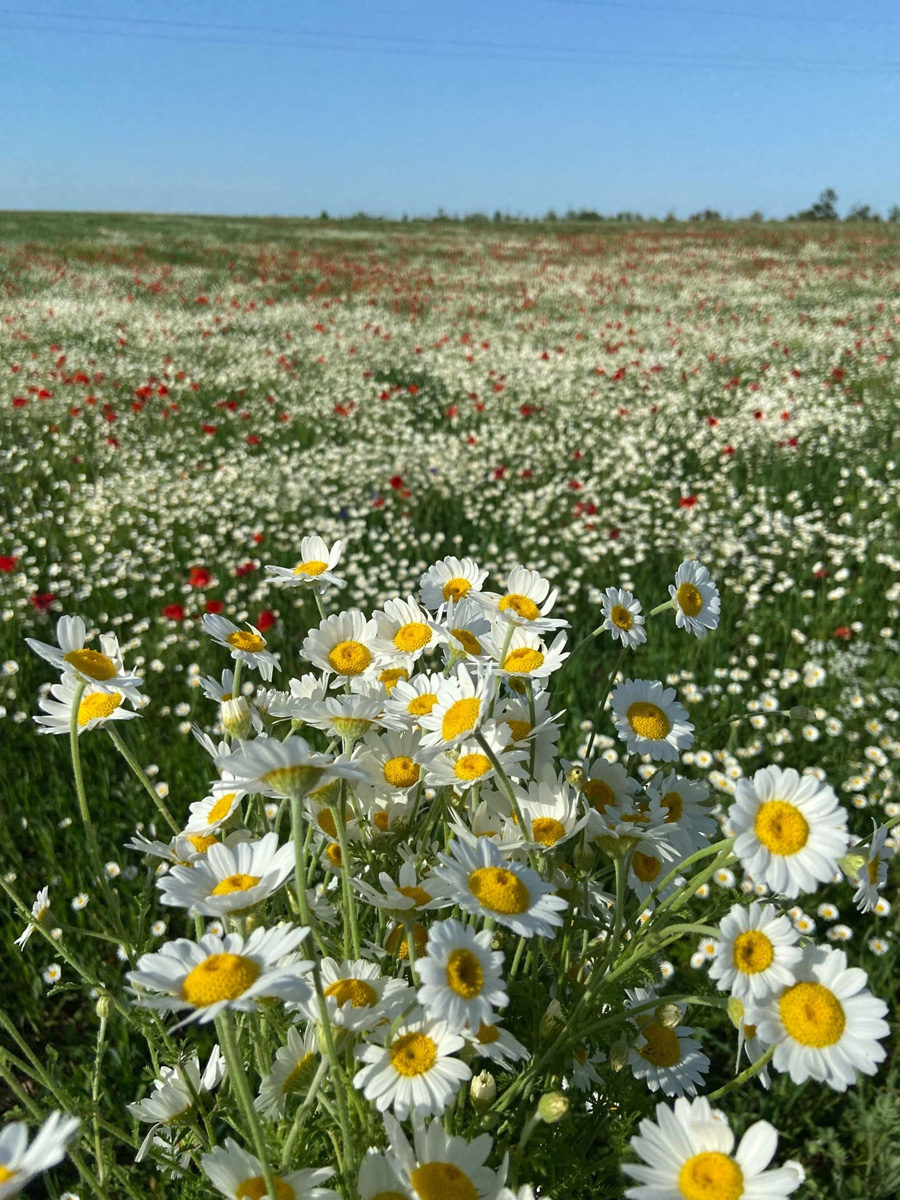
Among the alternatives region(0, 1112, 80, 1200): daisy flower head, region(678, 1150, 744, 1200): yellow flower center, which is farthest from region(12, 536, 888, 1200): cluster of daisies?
region(0, 1112, 80, 1200): daisy flower head

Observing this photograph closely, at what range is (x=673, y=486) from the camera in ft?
18.7

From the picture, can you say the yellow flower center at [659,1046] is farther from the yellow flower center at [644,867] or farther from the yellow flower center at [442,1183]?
the yellow flower center at [442,1183]

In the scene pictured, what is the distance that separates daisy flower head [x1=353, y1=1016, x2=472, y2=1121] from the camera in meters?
0.90

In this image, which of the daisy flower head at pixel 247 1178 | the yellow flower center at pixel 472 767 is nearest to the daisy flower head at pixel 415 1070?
the daisy flower head at pixel 247 1178

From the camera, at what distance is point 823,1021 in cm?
91

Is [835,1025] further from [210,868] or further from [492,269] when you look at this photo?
[492,269]

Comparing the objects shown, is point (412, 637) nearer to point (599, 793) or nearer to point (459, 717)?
point (459, 717)

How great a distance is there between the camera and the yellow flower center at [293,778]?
913 millimetres

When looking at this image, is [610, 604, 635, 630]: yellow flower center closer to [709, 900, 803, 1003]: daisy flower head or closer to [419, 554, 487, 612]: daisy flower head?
[419, 554, 487, 612]: daisy flower head

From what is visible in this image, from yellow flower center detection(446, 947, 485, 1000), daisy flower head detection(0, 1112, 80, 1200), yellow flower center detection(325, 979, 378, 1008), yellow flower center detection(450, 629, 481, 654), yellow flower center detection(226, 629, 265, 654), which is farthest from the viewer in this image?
yellow flower center detection(226, 629, 265, 654)

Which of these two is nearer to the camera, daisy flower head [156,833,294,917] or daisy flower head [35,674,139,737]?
daisy flower head [156,833,294,917]

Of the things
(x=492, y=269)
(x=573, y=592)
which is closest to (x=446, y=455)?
(x=573, y=592)

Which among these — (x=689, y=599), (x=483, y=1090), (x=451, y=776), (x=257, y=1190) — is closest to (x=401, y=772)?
(x=451, y=776)

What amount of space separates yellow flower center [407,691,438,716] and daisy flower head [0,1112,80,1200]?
2.13 feet
